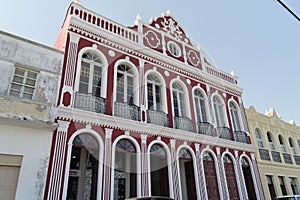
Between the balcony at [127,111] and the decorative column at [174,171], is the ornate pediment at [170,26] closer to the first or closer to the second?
the balcony at [127,111]

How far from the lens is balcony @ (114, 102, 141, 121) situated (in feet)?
30.1

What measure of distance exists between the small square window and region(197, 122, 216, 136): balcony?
7.82m

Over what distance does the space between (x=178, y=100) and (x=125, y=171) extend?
4471 mm

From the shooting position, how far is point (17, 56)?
768 cm

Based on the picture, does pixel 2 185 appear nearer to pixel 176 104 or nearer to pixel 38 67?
pixel 38 67

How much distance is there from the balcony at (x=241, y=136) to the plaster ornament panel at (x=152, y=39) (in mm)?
6909

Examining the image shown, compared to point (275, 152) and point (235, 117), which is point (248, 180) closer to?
point (235, 117)

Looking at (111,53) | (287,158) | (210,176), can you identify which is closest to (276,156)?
(287,158)

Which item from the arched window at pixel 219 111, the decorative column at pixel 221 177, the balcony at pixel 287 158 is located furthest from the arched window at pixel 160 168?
the balcony at pixel 287 158

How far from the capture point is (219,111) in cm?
1395

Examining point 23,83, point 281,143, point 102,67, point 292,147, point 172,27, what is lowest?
point 292,147

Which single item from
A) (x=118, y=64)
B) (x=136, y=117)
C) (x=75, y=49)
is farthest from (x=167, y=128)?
(x=75, y=49)

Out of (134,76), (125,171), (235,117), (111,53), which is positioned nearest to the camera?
(125,171)

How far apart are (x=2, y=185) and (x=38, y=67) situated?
386 centimetres
